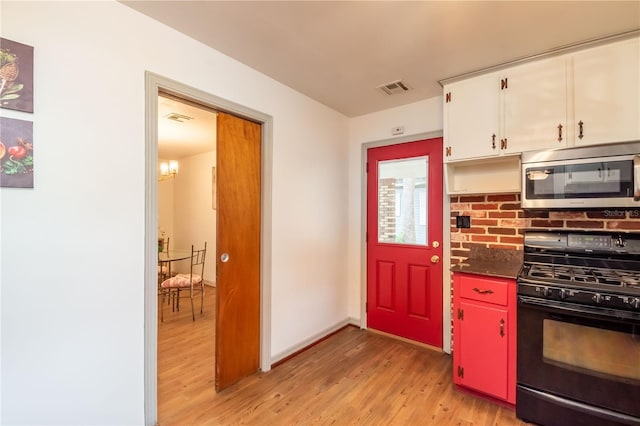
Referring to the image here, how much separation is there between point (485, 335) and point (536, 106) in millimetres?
1684

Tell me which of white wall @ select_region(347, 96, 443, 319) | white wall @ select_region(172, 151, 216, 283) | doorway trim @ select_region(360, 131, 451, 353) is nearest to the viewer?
doorway trim @ select_region(360, 131, 451, 353)

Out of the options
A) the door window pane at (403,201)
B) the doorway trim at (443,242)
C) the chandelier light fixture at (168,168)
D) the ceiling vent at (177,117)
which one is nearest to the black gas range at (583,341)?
the doorway trim at (443,242)

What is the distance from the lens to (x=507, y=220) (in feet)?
8.18

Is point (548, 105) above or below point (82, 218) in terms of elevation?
above

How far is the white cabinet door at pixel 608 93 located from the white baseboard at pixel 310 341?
271cm

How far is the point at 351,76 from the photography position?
2.51 metres

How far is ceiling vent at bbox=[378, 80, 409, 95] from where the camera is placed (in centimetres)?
263

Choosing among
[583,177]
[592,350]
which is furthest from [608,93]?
[592,350]

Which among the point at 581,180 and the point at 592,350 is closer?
the point at 592,350

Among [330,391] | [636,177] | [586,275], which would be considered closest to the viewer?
[636,177]

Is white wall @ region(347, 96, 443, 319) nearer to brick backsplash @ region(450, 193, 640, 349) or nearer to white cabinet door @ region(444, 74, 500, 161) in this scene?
white cabinet door @ region(444, 74, 500, 161)

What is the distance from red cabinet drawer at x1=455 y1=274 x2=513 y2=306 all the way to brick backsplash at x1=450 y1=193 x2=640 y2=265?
59 cm

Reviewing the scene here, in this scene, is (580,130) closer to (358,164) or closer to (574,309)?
(574,309)

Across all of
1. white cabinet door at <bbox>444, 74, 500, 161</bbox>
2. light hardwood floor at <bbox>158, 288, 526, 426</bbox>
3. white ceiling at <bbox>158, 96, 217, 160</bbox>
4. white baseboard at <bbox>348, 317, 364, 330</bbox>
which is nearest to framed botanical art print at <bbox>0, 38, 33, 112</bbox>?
white ceiling at <bbox>158, 96, 217, 160</bbox>
